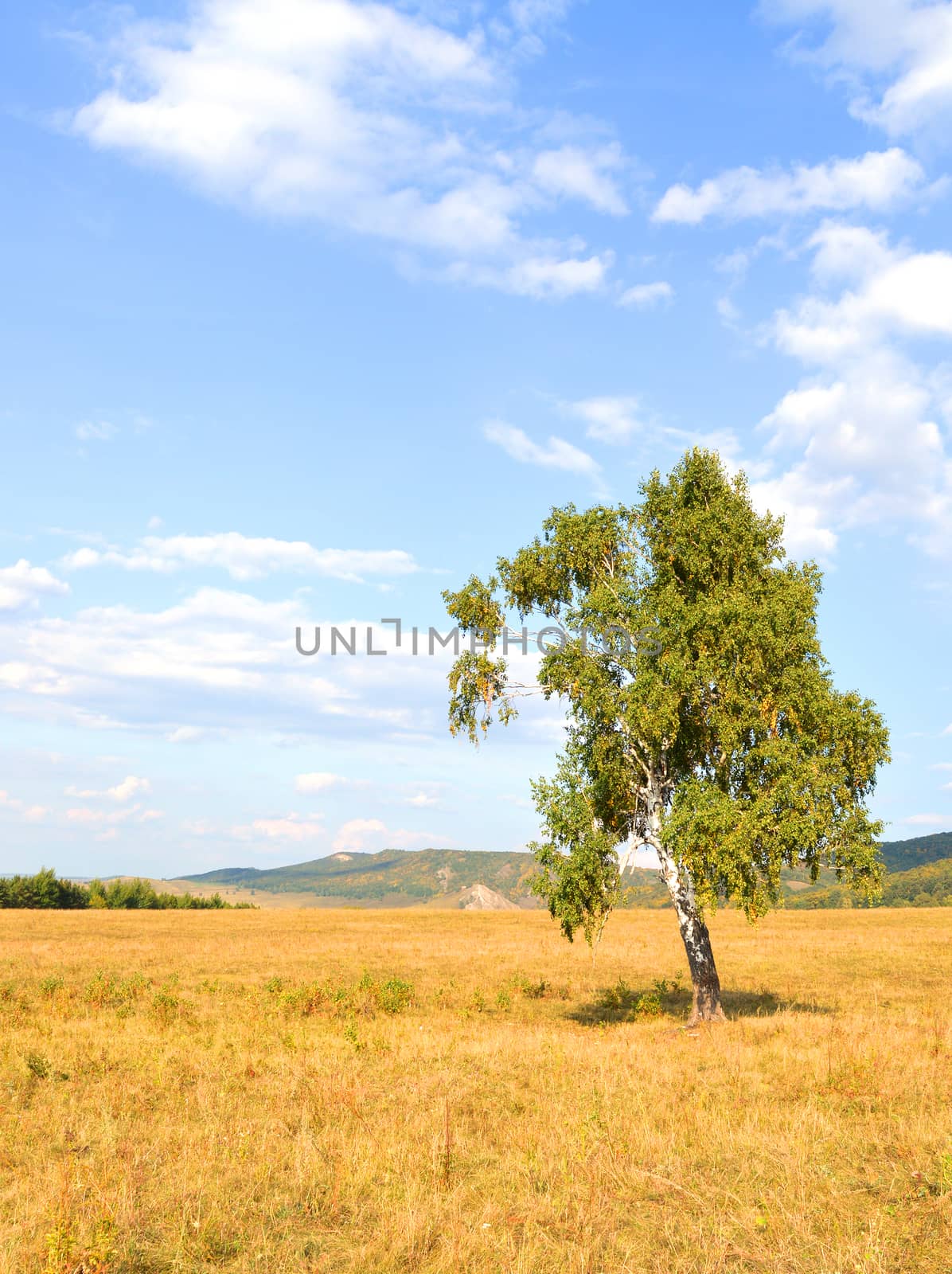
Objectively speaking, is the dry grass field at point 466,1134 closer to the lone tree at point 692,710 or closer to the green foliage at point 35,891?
the lone tree at point 692,710

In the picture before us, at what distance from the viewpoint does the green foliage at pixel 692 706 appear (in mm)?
20969

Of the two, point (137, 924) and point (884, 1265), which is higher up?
point (884, 1265)

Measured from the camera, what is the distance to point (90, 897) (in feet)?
437

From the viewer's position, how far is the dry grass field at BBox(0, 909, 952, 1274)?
8.05 metres

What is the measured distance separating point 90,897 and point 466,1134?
141 meters

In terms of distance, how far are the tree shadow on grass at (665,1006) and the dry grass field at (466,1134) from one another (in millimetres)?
189

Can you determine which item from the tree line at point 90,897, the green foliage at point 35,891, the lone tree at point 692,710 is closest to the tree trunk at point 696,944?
the lone tree at point 692,710

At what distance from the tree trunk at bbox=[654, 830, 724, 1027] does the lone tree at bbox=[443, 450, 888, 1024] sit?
0.17 feet

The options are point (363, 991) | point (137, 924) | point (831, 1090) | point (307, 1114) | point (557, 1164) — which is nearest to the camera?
point (557, 1164)

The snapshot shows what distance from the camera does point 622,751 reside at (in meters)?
23.2

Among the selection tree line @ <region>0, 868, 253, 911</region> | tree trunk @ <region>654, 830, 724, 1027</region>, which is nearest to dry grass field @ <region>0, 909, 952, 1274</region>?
tree trunk @ <region>654, 830, 724, 1027</region>

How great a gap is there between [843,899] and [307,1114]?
184 m

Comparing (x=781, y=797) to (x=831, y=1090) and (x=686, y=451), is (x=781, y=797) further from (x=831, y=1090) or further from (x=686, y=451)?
(x=686, y=451)

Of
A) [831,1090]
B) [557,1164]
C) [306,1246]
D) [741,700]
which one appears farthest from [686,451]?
[306,1246]
